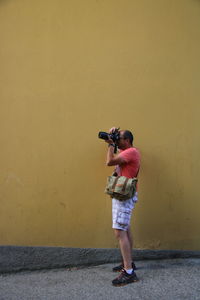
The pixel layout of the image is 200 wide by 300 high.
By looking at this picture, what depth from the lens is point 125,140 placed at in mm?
4395

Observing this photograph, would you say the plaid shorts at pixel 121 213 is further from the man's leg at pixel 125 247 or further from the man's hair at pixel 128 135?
the man's hair at pixel 128 135

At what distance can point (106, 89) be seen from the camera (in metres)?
4.76

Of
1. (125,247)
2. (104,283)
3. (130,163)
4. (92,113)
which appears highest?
(92,113)

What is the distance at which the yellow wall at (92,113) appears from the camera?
469cm

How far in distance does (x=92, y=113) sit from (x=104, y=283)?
190 cm

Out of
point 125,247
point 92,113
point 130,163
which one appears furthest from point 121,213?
point 92,113

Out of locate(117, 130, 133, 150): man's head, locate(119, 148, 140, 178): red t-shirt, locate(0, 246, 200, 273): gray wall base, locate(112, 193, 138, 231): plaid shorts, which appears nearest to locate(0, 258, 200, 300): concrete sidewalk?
locate(0, 246, 200, 273): gray wall base

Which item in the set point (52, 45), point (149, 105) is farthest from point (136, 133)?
point (52, 45)

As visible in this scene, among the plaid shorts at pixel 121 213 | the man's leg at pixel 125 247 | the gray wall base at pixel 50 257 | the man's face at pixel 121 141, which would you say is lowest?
the gray wall base at pixel 50 257

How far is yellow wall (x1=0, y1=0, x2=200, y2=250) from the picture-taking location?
15.4 ft

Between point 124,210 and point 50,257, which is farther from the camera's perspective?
point 50,257

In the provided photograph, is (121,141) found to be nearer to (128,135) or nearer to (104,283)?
(128,135)

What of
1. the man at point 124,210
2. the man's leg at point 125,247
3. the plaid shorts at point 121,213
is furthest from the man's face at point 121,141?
the man's leg at point 125,247

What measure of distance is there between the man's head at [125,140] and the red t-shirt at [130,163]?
83 mm
